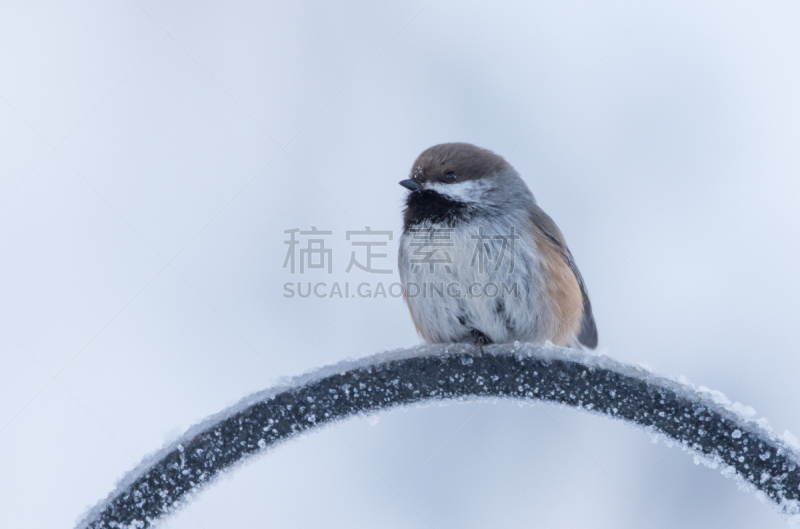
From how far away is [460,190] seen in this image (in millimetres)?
2645

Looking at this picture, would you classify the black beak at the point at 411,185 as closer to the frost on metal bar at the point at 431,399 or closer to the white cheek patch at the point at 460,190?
the white cheek patch at the point at 460,190

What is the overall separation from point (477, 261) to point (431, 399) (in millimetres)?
838

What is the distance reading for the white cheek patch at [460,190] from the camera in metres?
2.62

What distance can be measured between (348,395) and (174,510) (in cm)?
46

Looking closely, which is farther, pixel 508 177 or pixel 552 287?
pixel 508 177

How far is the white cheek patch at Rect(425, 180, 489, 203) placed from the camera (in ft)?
8.60

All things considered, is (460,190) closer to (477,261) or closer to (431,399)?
(477,261)

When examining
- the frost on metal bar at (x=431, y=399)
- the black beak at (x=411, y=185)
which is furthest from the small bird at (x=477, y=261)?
the frost on metal bar at (x=431, y=399)

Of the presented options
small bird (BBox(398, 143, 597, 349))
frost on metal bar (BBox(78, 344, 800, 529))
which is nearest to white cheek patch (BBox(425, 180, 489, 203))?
small bird (BBox(398, 143, 597, 349))

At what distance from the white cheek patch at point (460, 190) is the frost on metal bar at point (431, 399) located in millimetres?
1070

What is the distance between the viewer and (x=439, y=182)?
8.67 feet

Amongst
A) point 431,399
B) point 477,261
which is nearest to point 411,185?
point 477,261

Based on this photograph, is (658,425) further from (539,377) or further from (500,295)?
(500,295)

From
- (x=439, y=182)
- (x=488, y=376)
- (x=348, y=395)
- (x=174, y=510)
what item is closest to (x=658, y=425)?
(x=488, y=376)
